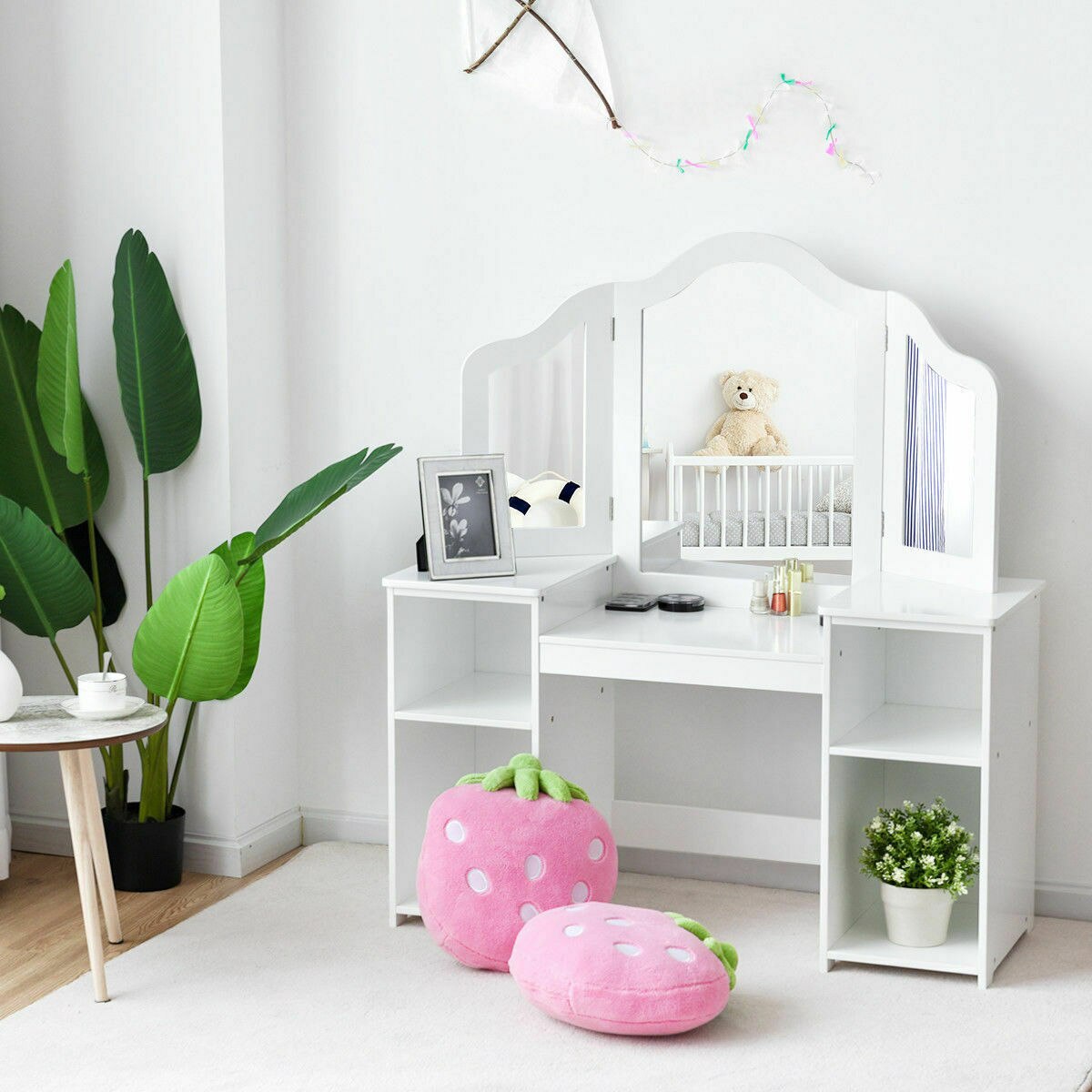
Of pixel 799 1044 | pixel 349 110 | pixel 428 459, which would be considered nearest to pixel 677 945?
pixel 799 1044

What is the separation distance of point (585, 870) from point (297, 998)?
0.56 meters

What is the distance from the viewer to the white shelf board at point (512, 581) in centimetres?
277

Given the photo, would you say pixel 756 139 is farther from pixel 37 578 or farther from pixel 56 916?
pixel 56 916

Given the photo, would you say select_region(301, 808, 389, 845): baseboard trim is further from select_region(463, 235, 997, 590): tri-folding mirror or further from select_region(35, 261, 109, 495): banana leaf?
select_region(35, 261, 109, 495): banana leaf

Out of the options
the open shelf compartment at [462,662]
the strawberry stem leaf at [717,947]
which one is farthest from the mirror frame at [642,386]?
the strawberry stem leaf at [717,947]

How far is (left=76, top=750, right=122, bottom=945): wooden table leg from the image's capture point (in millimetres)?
2574

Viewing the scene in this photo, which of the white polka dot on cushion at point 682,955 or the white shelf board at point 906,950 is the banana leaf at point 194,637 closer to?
the white polka dot on cushion at point 682,955

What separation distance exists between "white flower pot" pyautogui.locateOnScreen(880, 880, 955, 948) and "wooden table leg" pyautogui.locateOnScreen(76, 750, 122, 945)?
57.6 inches

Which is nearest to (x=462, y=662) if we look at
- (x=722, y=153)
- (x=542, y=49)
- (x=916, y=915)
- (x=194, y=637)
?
(x=194, y=637)

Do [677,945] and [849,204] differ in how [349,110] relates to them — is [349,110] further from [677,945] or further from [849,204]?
[677,945]

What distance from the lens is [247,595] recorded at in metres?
2.96

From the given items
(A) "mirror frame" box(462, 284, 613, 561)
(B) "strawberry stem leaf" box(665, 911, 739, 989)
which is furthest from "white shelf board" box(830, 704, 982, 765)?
(A) "mirror frame" box(462, 284, 613, 561)

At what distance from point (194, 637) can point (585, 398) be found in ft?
3.13

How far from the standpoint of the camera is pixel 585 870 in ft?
8.63
